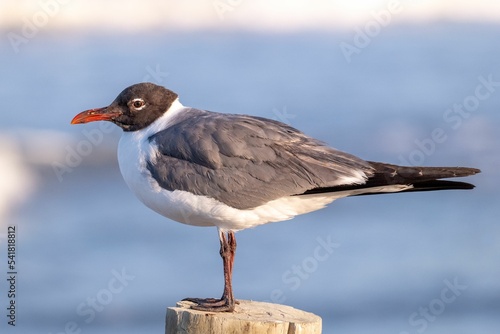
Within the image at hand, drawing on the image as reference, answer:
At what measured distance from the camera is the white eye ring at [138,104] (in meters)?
5.95

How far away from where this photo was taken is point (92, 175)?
15281 mm

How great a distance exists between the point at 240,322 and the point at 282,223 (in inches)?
290

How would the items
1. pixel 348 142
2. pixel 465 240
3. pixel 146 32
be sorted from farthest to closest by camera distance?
pixel 146 32
pixel 348 142
pixel 465 240

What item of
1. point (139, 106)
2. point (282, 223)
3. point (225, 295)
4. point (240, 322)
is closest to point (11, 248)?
point (282, 223)

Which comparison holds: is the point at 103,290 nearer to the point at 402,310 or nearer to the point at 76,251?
the point at 76,251

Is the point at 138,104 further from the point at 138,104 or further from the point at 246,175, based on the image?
the point at 246,175

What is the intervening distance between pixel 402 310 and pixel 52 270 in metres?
3.84

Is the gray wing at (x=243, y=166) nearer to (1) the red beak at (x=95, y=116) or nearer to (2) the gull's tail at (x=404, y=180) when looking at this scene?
(2) the gull's tail at (x=404, y=180)

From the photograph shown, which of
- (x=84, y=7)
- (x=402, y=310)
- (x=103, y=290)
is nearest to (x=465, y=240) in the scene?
(x=402, y=310)

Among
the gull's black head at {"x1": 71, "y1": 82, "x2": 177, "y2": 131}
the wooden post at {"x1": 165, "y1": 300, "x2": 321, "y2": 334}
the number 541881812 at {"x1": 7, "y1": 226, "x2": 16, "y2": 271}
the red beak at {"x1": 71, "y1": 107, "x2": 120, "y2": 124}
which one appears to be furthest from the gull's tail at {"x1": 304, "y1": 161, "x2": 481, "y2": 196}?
the number 541881812 at {"x1": 7, "y1": 226, "x2": 16, "y2": 271}

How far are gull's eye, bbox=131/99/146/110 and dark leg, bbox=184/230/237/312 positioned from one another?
930mm

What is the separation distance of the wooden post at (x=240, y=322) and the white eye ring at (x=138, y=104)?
57.5 inches

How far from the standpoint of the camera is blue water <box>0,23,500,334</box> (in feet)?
33.2

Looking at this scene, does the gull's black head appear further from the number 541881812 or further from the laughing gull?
the number 541881812
